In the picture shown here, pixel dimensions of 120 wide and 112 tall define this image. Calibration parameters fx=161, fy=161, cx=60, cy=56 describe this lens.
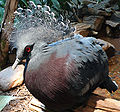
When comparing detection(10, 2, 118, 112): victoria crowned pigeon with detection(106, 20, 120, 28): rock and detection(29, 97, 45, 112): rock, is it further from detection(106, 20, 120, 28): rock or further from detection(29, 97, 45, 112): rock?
detection(106, 20, 120, 28): rock

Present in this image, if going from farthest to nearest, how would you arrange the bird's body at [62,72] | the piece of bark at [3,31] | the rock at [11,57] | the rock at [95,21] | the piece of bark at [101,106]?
the rock at [95,21], the rock at [11,57], the piece of bark at [3,31], the piece of bark at [101,106], the bird's body at [62,72]

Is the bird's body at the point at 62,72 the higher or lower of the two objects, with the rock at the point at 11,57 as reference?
higher

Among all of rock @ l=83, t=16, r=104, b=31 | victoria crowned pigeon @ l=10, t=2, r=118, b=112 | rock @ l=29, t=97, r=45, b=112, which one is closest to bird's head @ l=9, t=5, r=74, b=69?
victoria crowned pigeon @ l=10, t=2, r=118, b=112

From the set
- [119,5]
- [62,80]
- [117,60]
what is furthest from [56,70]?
[119,5]

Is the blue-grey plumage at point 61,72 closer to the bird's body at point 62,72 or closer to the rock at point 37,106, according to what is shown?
the bird's body at point 62,72

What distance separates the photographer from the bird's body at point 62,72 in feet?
2.43

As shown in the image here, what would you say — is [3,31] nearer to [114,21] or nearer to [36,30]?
[36,30]

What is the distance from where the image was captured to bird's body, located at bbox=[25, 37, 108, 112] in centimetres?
74

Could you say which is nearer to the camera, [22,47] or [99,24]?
[22,47]

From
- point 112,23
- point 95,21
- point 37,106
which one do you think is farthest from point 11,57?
point 112,23

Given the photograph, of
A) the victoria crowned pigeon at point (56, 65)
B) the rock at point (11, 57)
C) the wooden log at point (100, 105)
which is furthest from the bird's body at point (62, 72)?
the rock at point (11, 57)

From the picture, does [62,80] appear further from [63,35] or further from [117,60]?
[117,60]

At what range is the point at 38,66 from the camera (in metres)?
0.75

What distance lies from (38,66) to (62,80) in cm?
13
